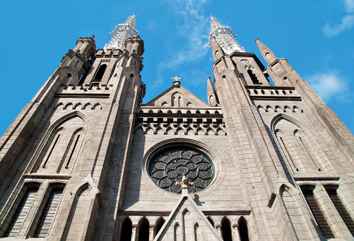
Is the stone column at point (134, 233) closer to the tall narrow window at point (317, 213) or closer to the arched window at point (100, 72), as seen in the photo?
the tall narrow window at point (317, 213)

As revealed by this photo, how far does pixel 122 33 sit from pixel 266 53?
18.5m

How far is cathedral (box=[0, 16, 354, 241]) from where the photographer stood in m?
10.6

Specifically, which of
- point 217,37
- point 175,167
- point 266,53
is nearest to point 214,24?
point 217,37

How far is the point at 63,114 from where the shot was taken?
1677cm

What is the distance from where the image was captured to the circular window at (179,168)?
1378 centimetres

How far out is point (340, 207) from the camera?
486 inches

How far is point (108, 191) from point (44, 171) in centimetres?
337

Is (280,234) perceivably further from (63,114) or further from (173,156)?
(63,114)

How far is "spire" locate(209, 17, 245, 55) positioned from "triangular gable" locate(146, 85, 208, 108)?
388 inches

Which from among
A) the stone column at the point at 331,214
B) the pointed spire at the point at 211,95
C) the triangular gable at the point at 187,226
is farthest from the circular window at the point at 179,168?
the pointed spire at the point at 211,95

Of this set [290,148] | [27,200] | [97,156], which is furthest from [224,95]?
[27,200]

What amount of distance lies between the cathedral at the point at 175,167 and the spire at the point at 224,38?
11.7m

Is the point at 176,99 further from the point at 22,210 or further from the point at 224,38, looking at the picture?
the point at 224,38

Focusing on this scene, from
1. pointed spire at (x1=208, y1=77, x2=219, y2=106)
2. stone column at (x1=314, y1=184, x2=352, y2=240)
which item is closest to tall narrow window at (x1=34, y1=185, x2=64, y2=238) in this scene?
stone column at (x1=314, y1=184, x2=352, y2=240)
